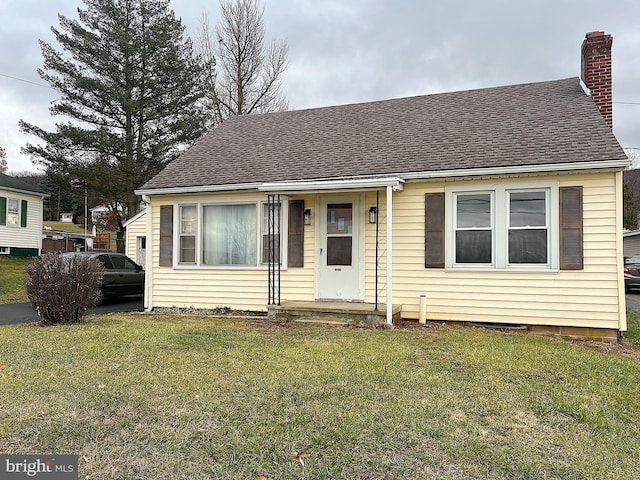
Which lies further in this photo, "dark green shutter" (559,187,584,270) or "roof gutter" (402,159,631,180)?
"dark green shutter" (559,187,584,270)

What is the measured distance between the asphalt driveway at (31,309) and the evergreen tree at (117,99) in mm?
9242

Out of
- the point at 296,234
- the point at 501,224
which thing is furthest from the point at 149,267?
the point at 501,224

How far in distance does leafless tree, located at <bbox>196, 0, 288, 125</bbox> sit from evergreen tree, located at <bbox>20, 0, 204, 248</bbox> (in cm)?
140

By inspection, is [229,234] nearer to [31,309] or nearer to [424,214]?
[424,214]

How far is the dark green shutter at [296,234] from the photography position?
29.2 feet

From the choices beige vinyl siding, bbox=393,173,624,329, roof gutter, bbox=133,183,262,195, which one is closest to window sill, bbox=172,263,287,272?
roof gutter, bbox=133,183,262,195

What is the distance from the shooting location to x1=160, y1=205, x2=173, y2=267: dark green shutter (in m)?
9.88

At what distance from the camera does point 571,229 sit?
7.10m

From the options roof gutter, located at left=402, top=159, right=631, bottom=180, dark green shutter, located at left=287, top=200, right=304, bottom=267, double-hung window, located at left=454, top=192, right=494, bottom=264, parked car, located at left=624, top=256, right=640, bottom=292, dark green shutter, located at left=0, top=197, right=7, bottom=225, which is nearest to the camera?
roof gutter, located at left=402, top=159, right=631, bottom=180

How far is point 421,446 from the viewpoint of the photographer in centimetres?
292

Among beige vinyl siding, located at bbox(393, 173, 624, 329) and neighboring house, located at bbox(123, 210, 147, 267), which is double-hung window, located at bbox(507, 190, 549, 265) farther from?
neighboring house, located at bbox(123, 210, 147, 267)

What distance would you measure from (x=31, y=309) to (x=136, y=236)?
8.63 m

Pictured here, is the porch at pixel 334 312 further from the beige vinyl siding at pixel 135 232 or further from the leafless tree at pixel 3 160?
the leafless tree at pixel 3 160

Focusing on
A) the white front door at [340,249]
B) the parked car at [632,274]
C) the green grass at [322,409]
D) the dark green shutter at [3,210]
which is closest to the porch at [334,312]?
the white front door at [340,249]
